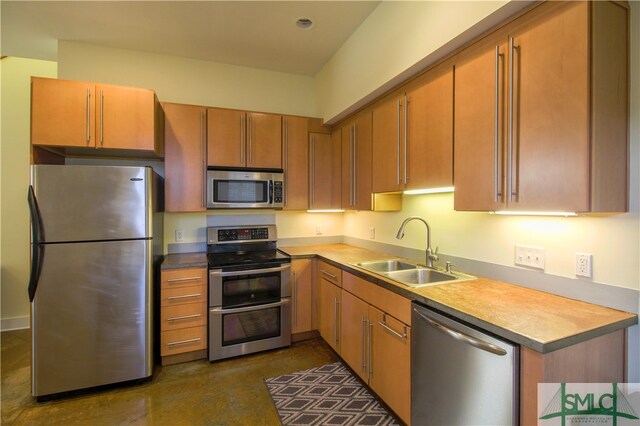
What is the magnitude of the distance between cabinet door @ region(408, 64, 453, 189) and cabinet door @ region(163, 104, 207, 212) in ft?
6.27

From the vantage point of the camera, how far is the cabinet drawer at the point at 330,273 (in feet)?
8.13

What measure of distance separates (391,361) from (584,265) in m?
1.12

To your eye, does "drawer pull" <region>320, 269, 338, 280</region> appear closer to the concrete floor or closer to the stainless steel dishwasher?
the concrete floor

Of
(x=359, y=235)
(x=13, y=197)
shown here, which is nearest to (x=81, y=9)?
(x=13, y=197)

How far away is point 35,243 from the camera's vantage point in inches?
79.4

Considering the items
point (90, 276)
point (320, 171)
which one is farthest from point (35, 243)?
point (320, 171)

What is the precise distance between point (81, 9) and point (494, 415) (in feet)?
12.0

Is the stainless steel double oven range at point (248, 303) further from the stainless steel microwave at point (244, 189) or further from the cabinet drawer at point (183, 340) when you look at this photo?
the stainless steel microwave at point (244, 189)

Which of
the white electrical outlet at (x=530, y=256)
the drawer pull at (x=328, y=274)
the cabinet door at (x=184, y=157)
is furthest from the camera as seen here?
the cabinet door at (x=184, y=157)

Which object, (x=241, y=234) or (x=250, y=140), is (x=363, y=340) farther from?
(x=250, y=140)

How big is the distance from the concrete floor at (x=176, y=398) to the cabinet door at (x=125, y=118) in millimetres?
1884

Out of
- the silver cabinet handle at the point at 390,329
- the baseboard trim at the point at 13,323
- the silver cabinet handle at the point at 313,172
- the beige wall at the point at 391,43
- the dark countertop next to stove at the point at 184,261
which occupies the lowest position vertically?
the baseboard trim at the point at 13,323

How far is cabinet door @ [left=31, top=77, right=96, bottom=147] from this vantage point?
86.5 inches

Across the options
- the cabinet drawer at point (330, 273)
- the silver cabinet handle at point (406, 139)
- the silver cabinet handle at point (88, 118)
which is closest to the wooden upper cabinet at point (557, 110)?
the silver cabinet handle at point (406, 139)
